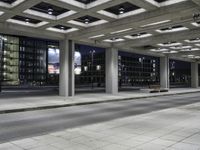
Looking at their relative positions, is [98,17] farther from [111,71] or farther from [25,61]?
[25,61]

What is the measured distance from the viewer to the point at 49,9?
16.9 m

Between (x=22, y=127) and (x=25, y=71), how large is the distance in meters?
95.1

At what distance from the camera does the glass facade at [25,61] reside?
297 ft

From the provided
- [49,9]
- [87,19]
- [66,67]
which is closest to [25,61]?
[66,67]

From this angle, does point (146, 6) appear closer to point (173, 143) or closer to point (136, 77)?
point (173, 143)

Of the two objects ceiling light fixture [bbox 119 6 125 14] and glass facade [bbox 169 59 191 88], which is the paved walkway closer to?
ceiling light fixture [bbox 119 6 125 14]

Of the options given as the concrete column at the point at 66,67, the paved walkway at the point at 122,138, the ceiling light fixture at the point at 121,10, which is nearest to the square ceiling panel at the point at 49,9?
the ceiling light fixture at the point at 121,10

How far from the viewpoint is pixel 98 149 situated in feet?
20.1

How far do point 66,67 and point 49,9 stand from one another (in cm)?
905

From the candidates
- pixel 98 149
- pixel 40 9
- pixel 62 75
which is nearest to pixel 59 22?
pixel 40 9

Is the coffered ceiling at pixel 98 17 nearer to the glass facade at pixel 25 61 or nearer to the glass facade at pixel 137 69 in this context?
the glass facade at pixel 25 61

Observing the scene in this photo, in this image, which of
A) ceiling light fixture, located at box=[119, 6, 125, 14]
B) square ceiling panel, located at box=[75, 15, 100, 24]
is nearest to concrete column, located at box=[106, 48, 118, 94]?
square ceiling panel, located at box=[75, 15, 100, 24]

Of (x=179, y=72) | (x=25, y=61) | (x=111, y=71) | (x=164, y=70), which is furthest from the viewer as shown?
(x=179, y=72)

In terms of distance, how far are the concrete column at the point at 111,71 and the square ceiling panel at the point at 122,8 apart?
42.5ft
